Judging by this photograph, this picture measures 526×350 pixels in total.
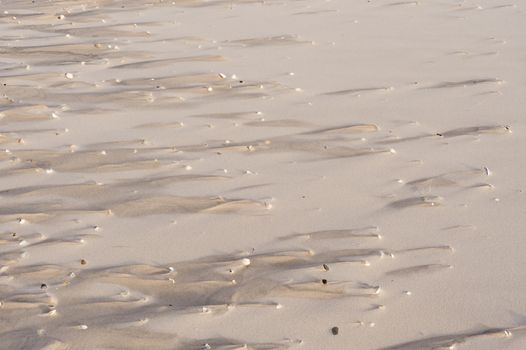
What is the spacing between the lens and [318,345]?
125 inches

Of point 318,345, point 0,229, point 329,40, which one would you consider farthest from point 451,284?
point 329,40

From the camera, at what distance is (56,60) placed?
657 cm

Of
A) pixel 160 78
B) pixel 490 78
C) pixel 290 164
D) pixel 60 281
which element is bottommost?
pixel 60 281

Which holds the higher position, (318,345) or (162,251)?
(162,251)

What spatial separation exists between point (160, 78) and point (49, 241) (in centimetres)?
229

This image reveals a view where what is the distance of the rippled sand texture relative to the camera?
11.0 ft

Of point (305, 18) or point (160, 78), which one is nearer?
point (160, 78)

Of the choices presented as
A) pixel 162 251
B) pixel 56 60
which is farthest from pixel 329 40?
pixel 162 251

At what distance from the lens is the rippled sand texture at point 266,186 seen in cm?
335

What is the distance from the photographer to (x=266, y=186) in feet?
14.5

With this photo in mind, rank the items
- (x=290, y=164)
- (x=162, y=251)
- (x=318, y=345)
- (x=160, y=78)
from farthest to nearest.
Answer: (x=160, y=78), (x=290, y=164), (x=162, y=251), (x=318, y=345)

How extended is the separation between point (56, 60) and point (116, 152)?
1.95 meters

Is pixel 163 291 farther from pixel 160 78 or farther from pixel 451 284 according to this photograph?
pixel 160 78

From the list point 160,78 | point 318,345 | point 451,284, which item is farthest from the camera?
point 160,78
